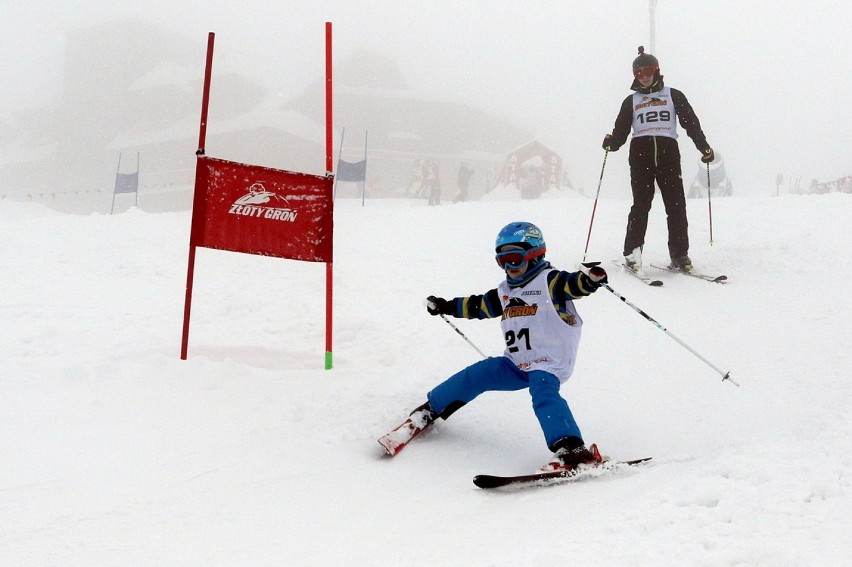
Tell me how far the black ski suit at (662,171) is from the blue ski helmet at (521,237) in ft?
11.8

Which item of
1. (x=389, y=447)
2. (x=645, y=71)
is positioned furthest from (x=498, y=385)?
(x=645, y=71)

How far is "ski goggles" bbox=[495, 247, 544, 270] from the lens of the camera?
370 centimetres

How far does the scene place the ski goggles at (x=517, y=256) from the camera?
3697 millimetres

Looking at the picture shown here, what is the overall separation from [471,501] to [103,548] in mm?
1576

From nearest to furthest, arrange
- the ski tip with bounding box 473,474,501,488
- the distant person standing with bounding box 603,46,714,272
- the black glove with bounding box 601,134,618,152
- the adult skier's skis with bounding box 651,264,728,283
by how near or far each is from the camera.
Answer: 1. the ski tip with bounding box 473,474,501,488
2. the adult skier's skis with bounding box 651,264,728,283
3. the distant person standing with bounding box 603,46,714,272
4. the black glove with bounding box 601,134,618,152

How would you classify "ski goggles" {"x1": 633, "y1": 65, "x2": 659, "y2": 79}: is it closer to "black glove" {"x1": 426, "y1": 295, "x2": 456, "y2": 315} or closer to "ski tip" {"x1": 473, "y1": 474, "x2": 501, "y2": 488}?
"black glove" {"x1": 426, "y1": 295, "x2": 456, "y2": 315}

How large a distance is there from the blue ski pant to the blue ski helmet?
716 millimetres

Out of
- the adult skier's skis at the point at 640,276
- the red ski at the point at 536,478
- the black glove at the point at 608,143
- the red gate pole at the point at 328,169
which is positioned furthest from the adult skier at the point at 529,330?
the black glove at the point at 608,143

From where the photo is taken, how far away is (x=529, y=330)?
3607 millimetres

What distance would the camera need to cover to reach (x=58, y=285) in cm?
684

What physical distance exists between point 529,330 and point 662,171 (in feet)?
13.8

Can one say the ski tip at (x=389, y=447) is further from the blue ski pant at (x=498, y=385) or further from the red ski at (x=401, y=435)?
the blue ski pant at (x=498, y=385)

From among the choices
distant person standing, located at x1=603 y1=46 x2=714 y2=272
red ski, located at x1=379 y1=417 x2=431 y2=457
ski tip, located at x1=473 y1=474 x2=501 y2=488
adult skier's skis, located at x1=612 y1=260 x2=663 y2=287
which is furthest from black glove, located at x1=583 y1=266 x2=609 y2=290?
distant person standing, located at x1=603 y1=46 x2=714 y2=272

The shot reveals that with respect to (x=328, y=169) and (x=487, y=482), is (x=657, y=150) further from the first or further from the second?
(x=487, y=482)
